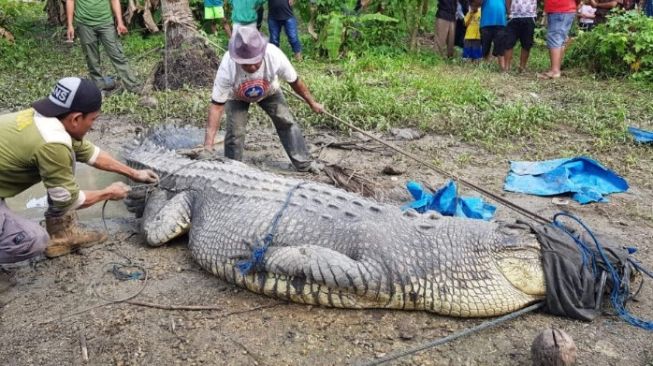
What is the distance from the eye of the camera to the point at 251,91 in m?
5.21

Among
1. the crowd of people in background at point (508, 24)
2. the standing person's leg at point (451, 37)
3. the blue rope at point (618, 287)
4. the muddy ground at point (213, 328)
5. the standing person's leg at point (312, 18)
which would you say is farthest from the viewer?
the standing person's leg at point (312, 18)

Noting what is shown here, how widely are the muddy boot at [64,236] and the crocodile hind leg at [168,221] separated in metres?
0.47

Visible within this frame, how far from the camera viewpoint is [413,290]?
3398 millimetres

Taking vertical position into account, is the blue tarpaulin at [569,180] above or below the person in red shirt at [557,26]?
below

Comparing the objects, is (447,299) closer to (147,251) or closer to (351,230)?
(351,230)

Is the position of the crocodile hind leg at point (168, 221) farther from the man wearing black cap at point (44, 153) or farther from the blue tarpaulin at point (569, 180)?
A: the blue tarpaulin at point (569, 180)

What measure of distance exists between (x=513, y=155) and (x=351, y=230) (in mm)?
3237

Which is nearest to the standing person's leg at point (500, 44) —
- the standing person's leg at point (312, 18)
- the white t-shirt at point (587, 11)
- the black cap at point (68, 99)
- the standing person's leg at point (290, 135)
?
the white t-shirt at point (587, 11)

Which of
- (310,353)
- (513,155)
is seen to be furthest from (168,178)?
(513,155)

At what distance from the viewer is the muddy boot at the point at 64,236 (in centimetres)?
419

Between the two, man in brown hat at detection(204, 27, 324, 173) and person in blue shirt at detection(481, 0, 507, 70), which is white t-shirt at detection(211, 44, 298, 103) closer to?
man in brown hat at detection(204, 27, 324, 173)

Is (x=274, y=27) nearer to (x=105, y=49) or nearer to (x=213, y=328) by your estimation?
(x=105, y=49)

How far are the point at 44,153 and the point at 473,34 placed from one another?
8.96 metres

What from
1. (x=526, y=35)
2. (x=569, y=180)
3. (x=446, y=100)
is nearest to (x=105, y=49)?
(x=446, y=100)
